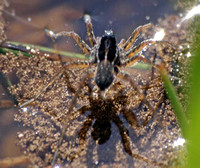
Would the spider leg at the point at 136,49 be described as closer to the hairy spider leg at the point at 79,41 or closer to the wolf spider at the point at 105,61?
the wolf spider at the point at 105,61

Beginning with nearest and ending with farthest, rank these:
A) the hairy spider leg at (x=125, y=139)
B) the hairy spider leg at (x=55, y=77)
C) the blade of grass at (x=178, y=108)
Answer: the blade of grass at (x=178, y=108), the hairy spider leg at (x=125, y=139), the hairy spider leg at (x=55, y=77)

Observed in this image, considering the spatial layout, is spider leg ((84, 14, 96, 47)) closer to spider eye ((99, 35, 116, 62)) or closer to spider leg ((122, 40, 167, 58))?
spider eye ((99, 35, 116, 62))

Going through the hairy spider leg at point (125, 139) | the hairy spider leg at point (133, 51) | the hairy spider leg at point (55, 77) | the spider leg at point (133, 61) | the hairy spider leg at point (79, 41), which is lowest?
the hairy spider leg at point (125, 139)

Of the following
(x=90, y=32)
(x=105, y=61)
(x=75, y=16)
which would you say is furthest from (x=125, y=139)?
(x=75, y=16)

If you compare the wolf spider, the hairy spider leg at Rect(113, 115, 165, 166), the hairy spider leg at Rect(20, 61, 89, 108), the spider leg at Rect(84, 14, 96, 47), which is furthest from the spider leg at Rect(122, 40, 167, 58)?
the hairy spider leg at Rect(113, 115, 165, 166)

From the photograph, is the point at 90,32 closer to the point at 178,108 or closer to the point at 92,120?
the point at 92,120

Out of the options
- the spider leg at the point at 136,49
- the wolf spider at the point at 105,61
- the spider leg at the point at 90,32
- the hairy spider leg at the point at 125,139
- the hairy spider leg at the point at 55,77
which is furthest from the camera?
the spider leg at the point at 90,32

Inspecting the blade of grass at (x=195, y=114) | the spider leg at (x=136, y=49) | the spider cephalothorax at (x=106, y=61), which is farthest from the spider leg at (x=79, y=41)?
the blade of grass at (x=195, y=114)

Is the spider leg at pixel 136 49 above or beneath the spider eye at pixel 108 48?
above

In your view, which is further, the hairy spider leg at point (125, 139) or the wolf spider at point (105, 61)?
the wolf spider at point (105, 61)
